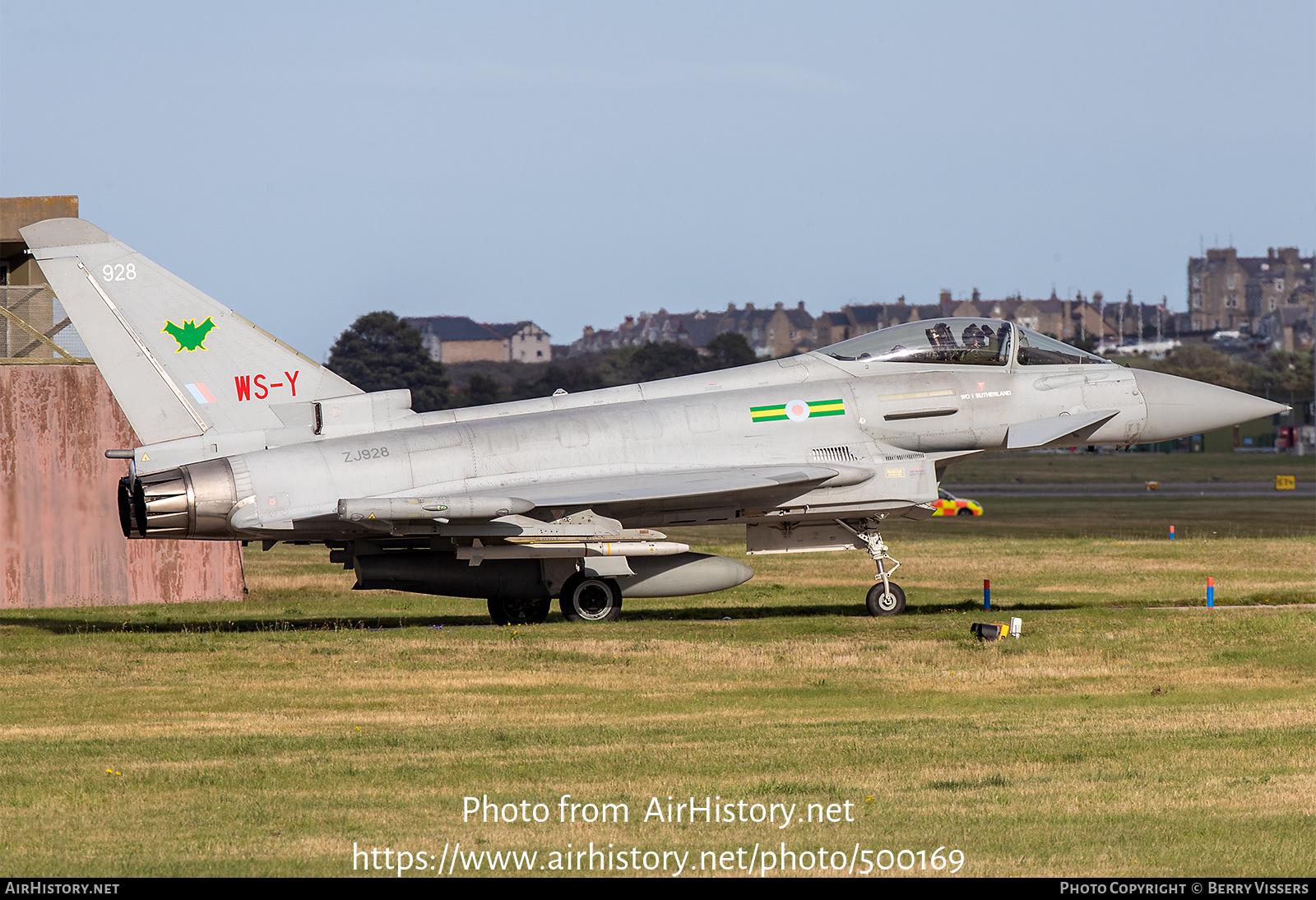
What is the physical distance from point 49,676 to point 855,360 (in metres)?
10.3

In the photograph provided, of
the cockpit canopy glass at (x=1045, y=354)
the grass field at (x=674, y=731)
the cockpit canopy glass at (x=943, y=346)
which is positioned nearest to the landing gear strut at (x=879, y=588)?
the grass field at (x=674, y=731)

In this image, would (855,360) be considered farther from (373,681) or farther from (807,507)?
(373,681)

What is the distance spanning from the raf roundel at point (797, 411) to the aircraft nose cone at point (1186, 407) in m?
4.51

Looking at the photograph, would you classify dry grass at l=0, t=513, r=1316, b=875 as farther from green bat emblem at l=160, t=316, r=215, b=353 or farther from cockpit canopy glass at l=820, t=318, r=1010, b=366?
green bat emblem at l=160, t=316, r=215, b=353

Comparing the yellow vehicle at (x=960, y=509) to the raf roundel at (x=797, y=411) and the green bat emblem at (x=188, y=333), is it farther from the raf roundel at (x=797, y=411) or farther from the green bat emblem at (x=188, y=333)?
the green bat emblem at (x=188, y=333)

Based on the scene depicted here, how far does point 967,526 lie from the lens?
41406 mm

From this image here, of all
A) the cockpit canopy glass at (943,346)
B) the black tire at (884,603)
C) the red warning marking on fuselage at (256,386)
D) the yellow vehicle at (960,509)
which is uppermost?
the cockpit canopy glass at (943,346)

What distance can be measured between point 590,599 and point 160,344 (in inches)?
237

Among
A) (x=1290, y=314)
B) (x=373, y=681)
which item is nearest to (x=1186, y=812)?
(x=373, y=681)

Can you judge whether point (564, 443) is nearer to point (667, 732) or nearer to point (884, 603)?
point (884, 603)

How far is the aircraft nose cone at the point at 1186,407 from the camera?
750 inches

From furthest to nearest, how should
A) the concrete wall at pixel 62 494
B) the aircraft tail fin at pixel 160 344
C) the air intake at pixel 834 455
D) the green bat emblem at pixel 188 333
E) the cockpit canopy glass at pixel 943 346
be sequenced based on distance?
the concrete wall at pixel 62 494 → the cockpit canopy glass at pixel 943 346 → the air intake at pixel 834 455 → the green bat emblem at pixel 188 333 → the aircraft tail fin at pixel 160 344

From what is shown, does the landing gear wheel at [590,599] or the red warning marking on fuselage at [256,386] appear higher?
the red warning marking on fuselage at [256,386]

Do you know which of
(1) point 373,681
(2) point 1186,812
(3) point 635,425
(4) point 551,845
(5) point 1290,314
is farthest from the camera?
(5) point 1290,314
